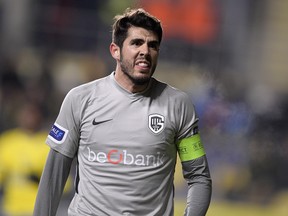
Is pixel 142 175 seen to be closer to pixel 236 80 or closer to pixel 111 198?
pixel 111 198

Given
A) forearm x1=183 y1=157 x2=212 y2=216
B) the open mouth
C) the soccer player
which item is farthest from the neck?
forearm x1=183 y1=157 x2=212 y2=216

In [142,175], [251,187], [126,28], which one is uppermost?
[126,28]

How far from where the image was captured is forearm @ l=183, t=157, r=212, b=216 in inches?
214

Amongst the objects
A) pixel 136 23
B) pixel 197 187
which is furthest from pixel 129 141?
pixel 136 23

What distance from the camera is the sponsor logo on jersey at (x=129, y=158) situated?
17.6 ft

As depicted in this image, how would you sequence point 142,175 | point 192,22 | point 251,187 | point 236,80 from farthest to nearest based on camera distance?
point 192,22 → point 236,80 → point 251,187 → point 142,175

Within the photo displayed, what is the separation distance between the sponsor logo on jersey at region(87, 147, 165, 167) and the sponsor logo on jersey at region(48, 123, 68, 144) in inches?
7.9

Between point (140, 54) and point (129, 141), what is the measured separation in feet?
1.40

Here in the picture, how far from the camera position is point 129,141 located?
17.7 feet

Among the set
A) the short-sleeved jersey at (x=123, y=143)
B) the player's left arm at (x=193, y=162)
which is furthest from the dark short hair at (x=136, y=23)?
the player's left arm at (x=193, y=162)

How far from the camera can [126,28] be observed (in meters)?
5.45

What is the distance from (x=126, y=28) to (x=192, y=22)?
8.56 m

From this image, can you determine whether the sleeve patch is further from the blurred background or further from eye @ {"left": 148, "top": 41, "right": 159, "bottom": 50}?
the blurred background

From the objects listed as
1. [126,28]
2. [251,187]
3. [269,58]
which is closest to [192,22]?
[269,58]
